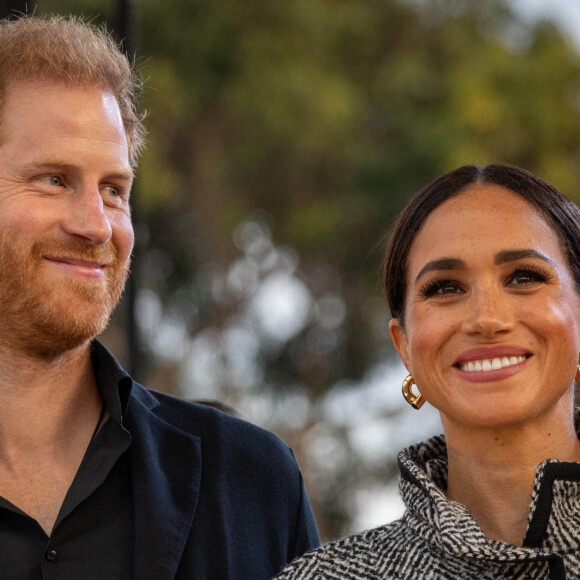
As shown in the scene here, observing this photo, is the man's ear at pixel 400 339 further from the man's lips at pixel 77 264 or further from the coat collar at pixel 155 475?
the man's lips at pixel 77 264

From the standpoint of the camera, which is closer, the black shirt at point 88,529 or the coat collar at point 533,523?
the coat collar at point 533,523

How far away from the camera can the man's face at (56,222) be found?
2283 mm

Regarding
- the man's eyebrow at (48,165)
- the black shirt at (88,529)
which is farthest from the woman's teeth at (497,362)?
the man's eyebrow at (48,165)

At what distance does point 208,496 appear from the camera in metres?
2.43

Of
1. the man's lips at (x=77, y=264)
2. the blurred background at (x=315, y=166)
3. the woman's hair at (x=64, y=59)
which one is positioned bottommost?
the man's lips at (x=77, y=264)

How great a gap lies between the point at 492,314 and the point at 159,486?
0.81 meters

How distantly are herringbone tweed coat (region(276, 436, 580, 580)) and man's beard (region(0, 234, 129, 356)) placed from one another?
68 centimetres

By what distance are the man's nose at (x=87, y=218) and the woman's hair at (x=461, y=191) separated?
2.10 feet

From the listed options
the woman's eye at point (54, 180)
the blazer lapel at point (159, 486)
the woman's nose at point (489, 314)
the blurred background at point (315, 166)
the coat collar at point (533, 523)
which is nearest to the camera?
the coat collar at point (533, 523)

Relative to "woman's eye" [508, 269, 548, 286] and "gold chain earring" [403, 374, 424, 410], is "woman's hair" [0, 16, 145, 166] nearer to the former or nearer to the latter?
"gold chain earring" [403, 374, 424, 410]

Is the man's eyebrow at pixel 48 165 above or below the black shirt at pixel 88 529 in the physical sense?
above

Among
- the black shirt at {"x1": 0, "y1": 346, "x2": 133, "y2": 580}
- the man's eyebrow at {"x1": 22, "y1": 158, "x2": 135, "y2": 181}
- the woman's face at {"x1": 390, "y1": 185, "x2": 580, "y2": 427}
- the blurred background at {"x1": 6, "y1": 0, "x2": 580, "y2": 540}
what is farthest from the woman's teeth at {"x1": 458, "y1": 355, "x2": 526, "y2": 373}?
the blurred background at {"x1": 6, "y1": 0, "x2": 580, "y2": 540}

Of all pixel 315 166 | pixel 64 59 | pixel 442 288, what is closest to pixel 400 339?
pixel 442 288

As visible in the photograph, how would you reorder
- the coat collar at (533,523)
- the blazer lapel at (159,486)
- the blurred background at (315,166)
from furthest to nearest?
the blurred background at (315,166) < the blazer lapel at (159,486) < the coat collar at (533,523)
